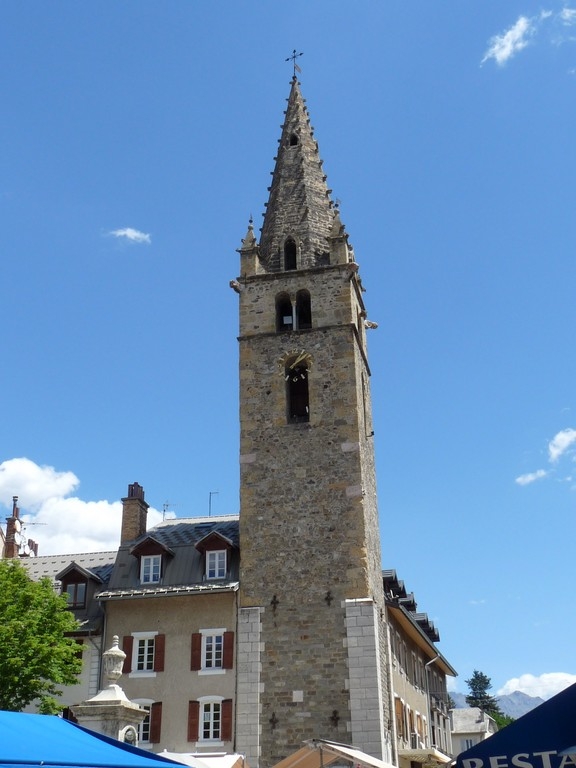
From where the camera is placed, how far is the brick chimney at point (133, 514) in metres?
33.2

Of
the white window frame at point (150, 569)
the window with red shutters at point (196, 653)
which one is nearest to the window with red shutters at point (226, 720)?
the window with red shutters at point (196, 653)

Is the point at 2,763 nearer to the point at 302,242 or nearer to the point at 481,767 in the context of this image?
the point at 481,767

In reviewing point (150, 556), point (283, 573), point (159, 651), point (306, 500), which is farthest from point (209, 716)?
point (306, 500)

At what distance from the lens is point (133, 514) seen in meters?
33.5

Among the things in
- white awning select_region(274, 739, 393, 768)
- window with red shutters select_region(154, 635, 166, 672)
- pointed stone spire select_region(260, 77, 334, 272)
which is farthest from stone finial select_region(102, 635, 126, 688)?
pointed stone spire select_region(260, 77, 334, 272)

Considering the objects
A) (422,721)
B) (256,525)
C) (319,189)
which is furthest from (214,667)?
(319,189)

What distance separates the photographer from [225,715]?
26672 millimetres

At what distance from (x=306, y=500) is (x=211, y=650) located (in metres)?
5.83

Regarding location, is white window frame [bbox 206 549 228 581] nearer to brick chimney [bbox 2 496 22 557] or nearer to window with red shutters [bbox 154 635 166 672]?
window with red shutters [bbox 154 635 166 672]

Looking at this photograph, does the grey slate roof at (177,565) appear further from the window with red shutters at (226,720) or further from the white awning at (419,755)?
the white awning at (419,755)

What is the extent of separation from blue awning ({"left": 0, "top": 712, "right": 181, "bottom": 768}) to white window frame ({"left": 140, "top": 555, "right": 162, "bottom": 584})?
2095cm

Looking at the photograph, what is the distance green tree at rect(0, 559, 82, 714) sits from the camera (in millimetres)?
24125

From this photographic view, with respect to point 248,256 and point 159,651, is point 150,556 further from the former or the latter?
point 248,256

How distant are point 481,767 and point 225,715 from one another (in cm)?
2055
